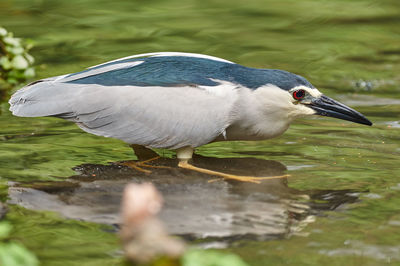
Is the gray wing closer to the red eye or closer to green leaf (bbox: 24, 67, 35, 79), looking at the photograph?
the red eye

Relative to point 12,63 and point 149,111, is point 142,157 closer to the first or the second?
point 149,111

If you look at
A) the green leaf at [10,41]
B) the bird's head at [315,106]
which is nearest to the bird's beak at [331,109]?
the bird's head at [315,106]

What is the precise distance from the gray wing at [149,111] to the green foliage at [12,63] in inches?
111

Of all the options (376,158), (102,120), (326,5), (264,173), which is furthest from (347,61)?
(102,120)

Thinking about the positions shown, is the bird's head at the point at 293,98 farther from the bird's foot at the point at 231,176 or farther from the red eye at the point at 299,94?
the bird's foot at the point at 231,176

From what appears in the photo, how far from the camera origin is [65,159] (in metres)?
6.03

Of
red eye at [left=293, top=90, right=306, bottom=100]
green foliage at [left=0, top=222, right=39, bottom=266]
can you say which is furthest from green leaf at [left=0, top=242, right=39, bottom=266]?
red eye at [left=293, top=90, right=306, bottom=100]

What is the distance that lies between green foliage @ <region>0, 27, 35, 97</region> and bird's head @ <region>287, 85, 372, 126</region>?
396cm

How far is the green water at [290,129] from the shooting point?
14.3 feet

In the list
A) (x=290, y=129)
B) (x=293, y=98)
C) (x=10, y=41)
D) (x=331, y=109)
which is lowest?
(x=290, y=129)

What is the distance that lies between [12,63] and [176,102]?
3559mm

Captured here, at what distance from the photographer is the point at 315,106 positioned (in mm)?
5867

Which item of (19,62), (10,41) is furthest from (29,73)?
(10,41)

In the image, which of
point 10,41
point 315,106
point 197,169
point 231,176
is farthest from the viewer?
point 10,41
